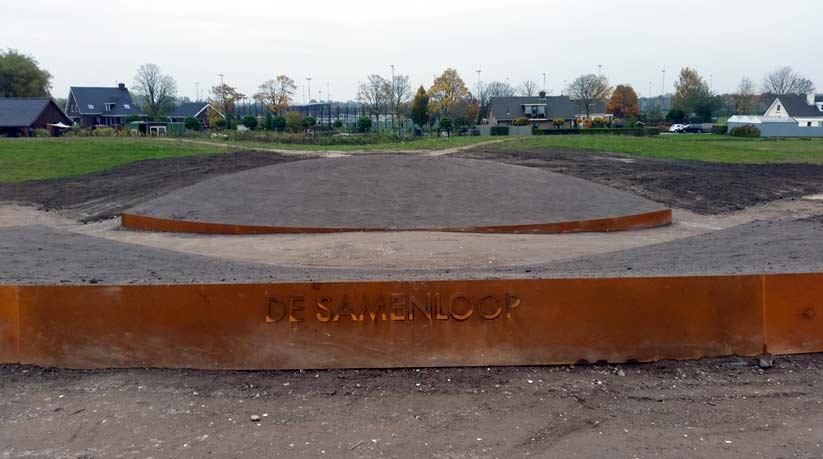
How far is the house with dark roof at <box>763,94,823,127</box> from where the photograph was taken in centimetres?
9750

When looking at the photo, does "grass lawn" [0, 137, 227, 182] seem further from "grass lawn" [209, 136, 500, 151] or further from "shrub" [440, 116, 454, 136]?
"shrub" [440, 116, 454, 136]

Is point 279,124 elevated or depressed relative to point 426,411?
elevated

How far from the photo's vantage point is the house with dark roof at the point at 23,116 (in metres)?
65.9

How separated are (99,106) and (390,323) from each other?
10218 centimetres

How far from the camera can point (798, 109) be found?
100125 millimetres

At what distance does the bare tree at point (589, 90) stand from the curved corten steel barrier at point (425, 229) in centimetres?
9571

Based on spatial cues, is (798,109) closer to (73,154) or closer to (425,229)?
(73,154)

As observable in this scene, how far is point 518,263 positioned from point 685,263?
3.30 m

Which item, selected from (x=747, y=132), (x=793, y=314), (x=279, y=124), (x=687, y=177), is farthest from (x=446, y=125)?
(x=793, y=314)

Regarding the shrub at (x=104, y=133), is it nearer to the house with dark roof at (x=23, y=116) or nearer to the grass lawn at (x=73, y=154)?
the grass lawn at (x=73, y=154)

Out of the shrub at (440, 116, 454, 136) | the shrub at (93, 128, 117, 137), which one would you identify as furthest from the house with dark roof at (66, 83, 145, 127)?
the shrub at (440, 116, 454, 136)

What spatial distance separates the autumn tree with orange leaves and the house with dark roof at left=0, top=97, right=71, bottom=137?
3229 inches

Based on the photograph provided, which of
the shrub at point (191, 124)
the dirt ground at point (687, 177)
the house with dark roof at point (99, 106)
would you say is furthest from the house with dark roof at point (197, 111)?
the dirt ground at point (687, 177)

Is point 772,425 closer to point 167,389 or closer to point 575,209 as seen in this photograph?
point 167,389
